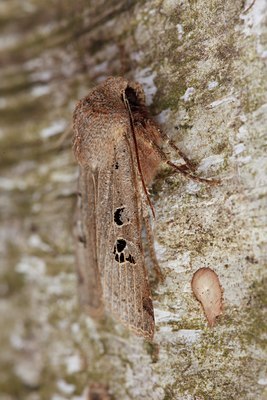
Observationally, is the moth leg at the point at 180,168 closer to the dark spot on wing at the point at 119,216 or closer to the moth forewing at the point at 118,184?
the moth forewing at the point at 118,184

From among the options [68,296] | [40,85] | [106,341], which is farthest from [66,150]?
[106,341]

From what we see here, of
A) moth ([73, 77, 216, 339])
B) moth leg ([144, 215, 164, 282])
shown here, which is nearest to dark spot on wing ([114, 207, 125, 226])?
moth ([73, 77, 216, 339])

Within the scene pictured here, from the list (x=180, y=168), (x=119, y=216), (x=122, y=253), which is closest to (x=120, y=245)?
(x=122, y=253)

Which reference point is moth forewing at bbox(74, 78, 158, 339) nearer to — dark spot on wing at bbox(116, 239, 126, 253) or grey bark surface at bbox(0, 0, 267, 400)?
dark spot on wing at bbox(116, 239, 126, 253)

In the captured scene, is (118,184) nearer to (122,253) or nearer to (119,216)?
(119,216)

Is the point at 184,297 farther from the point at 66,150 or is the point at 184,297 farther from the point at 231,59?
the point at 66,150

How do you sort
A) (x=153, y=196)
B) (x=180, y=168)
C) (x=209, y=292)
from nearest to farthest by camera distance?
1. (x=209, y=292)
2. (x=180, y=168)
3. (x=153, y=196)

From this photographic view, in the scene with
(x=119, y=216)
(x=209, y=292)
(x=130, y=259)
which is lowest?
(x=209, y=292)
